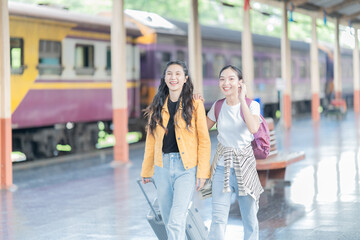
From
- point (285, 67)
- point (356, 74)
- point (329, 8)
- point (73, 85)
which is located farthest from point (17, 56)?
point (356, 74)

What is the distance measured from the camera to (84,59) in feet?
52.5

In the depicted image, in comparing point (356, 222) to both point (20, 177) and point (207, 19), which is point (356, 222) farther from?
point (207, 19)

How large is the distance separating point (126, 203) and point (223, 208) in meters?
3.67

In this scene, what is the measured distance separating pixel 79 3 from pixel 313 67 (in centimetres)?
2312

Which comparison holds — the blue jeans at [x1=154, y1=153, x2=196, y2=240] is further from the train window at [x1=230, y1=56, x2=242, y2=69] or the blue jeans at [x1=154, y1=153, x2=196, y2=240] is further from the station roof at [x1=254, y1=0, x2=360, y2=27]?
the train window at [x1=230, y1=56, x2=242, y2=69]

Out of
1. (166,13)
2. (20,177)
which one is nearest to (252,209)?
(20,177)

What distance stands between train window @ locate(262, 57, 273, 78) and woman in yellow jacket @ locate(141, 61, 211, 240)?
21845mm

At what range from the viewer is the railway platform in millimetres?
7215

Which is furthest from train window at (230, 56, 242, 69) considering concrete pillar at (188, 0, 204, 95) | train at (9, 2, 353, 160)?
concrete pillar at (188, 0, 204, 95)

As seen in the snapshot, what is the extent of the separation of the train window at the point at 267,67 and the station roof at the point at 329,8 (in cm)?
372

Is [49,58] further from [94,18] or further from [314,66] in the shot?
[314,66]

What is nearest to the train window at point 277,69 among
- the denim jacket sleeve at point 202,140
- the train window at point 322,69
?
the train window at point 322,69

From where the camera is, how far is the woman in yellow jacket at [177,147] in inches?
210

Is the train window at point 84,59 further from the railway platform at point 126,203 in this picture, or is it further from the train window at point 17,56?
the railway platform at point 126,203
